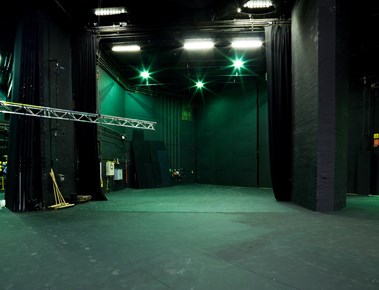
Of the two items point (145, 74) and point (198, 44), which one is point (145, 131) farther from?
point (198, 44)

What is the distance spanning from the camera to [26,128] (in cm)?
686

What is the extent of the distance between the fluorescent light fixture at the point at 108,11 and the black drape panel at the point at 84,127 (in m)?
1.02

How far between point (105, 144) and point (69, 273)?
824cm

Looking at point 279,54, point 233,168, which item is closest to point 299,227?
point 279,54

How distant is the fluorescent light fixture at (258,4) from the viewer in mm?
7582

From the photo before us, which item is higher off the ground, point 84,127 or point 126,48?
point 126,48

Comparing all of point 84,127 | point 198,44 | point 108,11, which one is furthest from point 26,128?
point 198,44

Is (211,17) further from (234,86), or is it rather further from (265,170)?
(265,170)

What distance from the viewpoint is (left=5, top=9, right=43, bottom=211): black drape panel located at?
22.0 ft

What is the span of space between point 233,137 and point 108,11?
8.55 meters

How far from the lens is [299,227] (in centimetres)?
489

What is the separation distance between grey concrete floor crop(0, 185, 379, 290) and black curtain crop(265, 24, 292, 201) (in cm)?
209

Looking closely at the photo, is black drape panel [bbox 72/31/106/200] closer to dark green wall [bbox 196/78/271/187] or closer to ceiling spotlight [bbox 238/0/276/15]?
ceiling spotlight [bbox 238/0/276/15]

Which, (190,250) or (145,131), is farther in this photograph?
(145,131)
